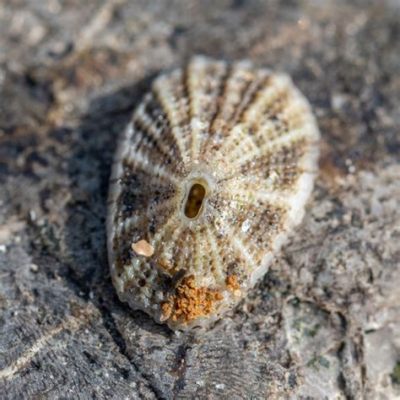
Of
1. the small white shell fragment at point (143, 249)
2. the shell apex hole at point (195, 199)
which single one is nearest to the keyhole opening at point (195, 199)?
the shell apex hole at point (195, 199)

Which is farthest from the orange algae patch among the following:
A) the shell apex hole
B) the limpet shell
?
the shell apex hole

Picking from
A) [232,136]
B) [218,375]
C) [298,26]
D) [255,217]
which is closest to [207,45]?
[298,26]

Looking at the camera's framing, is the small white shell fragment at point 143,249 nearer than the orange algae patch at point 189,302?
No

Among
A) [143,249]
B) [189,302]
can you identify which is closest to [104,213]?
[143,249]

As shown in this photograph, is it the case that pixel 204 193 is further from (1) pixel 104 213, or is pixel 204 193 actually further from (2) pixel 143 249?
(1) pixel 104 213

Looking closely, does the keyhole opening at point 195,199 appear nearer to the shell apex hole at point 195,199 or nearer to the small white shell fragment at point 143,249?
the shell apex hole at point 195,199

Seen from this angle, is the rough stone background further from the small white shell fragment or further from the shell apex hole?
the shell apex hole

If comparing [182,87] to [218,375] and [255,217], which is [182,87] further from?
[218,375]
